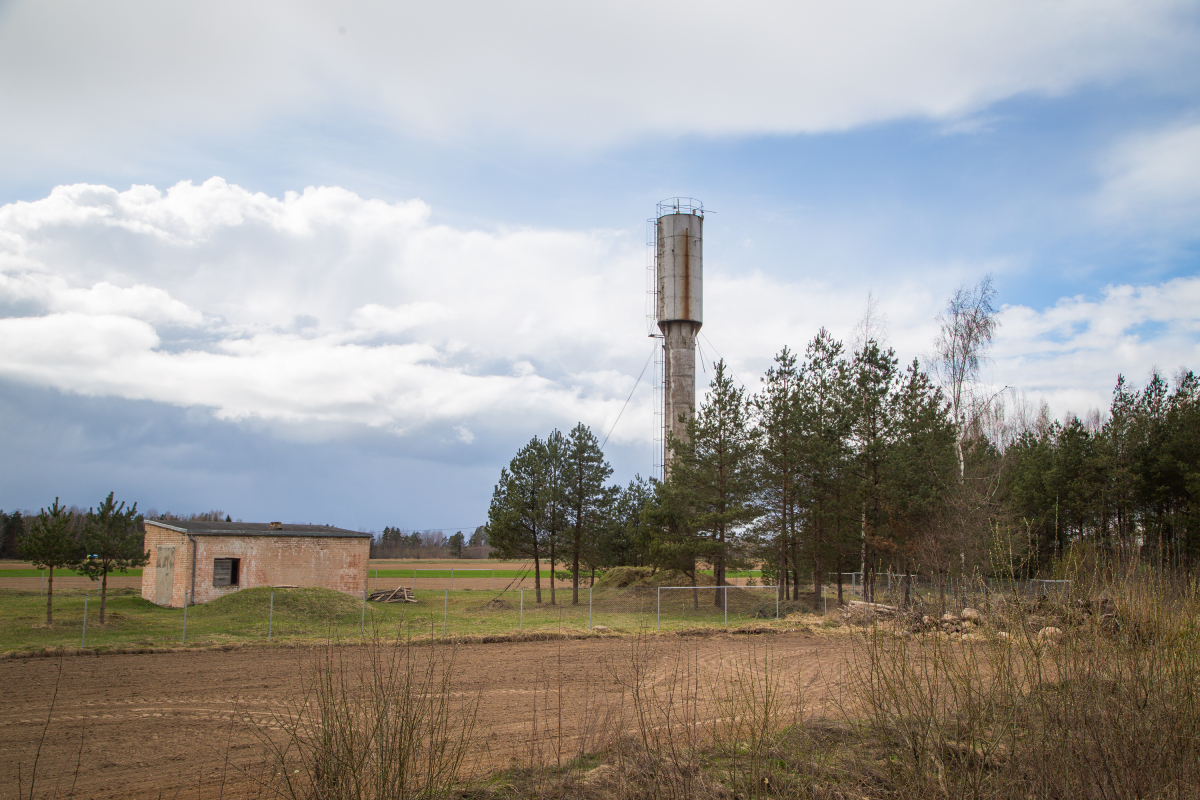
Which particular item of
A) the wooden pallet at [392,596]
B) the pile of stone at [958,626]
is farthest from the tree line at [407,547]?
the pile of stone at [958,626]

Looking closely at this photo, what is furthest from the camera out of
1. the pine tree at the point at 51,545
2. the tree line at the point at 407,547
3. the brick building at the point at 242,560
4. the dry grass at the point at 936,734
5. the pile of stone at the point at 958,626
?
the tree line at the point at 407,547

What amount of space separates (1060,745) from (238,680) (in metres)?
16.3

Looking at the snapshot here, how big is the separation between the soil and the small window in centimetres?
1538

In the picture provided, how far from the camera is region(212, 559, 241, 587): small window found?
35375mm

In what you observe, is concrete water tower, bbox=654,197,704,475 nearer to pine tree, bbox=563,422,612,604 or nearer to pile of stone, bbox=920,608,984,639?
pine tree, bbox=563,422,612,604

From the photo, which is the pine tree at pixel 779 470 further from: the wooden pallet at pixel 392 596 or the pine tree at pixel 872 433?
the wooden pallet at pixel 392 596

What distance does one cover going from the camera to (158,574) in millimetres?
37062

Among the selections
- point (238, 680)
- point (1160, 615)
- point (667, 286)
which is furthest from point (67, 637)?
point (667, 286)

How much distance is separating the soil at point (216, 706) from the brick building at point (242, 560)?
15032 millimetres

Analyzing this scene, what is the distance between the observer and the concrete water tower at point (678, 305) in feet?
157

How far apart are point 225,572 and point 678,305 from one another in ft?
94.8

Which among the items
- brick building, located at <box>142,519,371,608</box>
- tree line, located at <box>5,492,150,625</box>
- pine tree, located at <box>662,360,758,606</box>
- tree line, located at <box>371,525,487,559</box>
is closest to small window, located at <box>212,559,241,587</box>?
brick building, located at <box>142,519,371,608</box>

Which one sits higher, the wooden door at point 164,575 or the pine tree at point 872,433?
the pine tree at point 872,433

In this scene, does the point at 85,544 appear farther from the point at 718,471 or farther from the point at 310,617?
the point at 718,471
